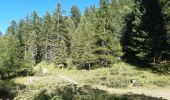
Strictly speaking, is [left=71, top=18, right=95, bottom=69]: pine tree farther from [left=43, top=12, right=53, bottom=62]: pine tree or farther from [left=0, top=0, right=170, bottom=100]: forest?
[left=43, top=12, right=53, bottom=62]: pine tree

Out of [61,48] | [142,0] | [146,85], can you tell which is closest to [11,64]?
[61,48]

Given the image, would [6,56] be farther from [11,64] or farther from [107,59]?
[107,59]

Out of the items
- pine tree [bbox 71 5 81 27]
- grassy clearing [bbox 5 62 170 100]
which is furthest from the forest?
pine tree [bbox 71 5 81 27]

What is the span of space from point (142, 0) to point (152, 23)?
665cm

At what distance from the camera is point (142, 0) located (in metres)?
57.9

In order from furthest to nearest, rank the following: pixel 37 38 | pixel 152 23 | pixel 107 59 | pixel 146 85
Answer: pixel 37 38, pixel 107 59, pixel 152 23, pixel 146 85

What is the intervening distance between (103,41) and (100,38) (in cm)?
105

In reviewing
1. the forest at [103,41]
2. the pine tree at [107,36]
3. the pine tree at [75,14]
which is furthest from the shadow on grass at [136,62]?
the pine tree at [75,14]

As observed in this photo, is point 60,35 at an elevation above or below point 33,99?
above

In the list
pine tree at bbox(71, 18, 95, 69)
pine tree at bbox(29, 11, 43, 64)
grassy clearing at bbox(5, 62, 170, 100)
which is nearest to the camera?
grassy clearing at bbox(5, 62, 170, 100)

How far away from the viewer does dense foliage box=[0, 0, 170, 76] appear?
53.0 metres

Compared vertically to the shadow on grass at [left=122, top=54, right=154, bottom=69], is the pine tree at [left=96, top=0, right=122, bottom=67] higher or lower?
higher

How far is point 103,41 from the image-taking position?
215ft

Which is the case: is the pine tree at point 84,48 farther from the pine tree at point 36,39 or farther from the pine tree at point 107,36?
the pine tree at point 36,39
